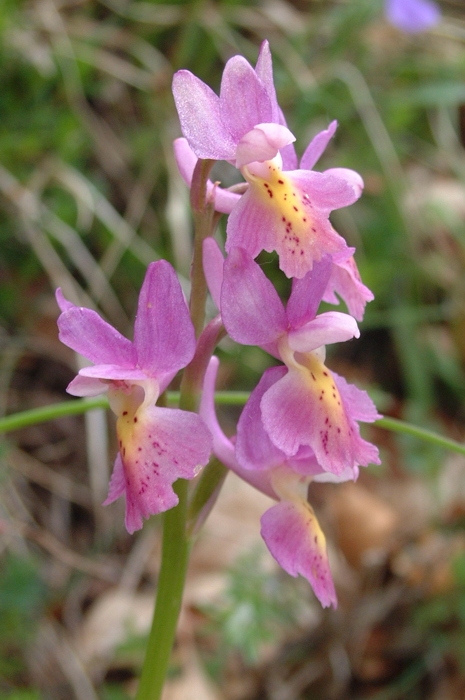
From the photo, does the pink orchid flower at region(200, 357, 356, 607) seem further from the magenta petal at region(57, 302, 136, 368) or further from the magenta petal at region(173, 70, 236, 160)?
the magenta petal at region(173, 70, 236, 160)

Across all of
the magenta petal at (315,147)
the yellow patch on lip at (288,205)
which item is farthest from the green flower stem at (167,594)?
the magenta petal at (315,147)

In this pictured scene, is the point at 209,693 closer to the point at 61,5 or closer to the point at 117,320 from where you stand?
the point at 117,320

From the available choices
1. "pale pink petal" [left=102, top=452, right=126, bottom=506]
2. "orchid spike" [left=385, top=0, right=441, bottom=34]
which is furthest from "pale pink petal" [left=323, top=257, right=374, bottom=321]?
"orchid spike" [left=385, top=0, right=441, bottom=34]

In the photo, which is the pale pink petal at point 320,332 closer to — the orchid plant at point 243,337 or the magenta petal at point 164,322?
the orchid plant at point 243,337

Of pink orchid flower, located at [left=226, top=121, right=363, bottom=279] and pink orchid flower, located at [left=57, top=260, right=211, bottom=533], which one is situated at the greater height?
pink orchid flower, located at [left=226, top=121, right=363, bottom=279]

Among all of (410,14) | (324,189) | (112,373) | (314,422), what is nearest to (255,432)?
(314,422)

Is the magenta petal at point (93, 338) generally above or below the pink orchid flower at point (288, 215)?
below
